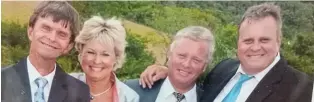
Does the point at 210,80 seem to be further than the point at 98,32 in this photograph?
Yes

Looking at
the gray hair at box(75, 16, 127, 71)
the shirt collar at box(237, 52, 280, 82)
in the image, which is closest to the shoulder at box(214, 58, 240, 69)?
the shirt collar at box(237, 52, 280, 82)

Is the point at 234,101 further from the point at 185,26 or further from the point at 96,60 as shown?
the point at 96,60

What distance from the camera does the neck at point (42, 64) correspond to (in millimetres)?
2336

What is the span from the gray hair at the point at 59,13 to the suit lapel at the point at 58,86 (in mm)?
174

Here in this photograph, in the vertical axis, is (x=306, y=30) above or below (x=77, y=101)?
above

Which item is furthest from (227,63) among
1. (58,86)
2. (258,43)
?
(58,86)

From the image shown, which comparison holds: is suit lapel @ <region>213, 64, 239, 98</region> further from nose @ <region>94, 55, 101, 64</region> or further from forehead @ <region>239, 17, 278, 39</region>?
nose @ <region>94, 55, 101, 64</region>

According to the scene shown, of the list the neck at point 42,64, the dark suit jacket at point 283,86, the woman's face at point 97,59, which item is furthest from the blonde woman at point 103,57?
the dark suit jacket at point 283,86

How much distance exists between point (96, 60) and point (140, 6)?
0.32m

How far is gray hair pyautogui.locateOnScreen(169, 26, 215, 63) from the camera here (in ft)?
7.60

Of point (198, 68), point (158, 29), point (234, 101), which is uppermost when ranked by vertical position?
point (158, 29)

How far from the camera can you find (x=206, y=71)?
241 centimetres

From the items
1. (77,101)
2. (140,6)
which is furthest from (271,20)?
(77,101)

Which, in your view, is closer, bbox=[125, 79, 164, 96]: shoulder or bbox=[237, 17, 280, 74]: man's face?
bbox=[237, 17, 280, 74]: man's face
